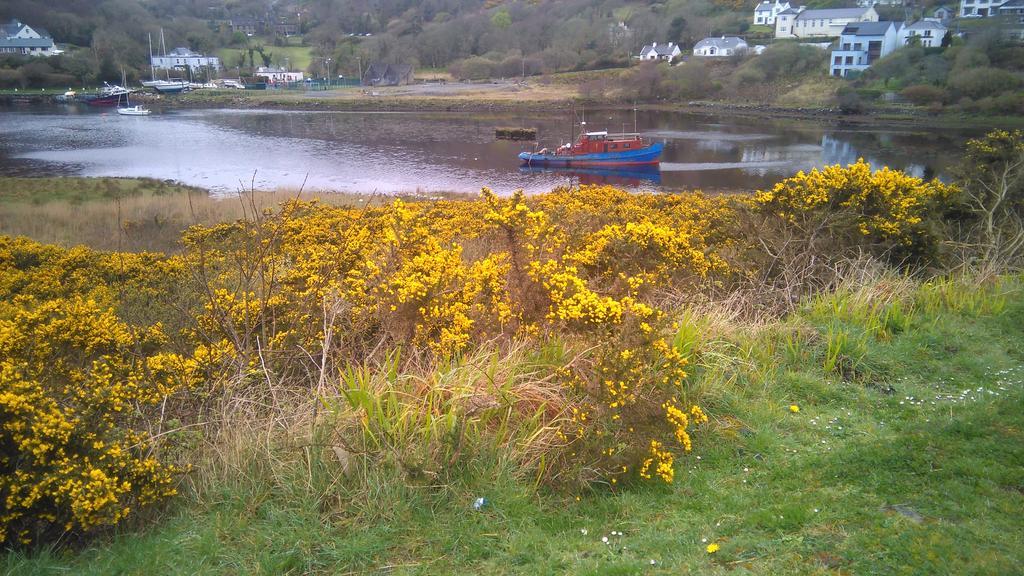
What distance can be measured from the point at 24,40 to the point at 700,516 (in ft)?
332

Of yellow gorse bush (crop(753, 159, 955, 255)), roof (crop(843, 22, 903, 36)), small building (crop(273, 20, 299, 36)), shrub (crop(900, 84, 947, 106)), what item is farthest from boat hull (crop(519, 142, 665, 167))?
small building (crop(273, 20, 299, 36))

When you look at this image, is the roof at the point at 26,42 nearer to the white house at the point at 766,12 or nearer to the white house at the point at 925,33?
the white house at the point at 925,33

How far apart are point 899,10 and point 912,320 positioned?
111 metres

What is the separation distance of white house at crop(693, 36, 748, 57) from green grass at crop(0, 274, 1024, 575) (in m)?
96.7

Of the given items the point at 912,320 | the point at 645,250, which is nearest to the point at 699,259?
the point at 645,250

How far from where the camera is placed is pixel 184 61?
113 metres

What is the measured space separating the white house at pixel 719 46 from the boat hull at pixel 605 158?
200ft

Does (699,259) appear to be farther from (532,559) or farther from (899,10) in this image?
(899,10)

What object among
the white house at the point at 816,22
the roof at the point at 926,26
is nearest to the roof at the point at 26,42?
the white house at the point at 816,22

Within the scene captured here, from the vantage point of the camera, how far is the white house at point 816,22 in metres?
97.4

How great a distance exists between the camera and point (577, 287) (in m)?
4.95

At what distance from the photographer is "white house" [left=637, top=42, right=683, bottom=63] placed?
3984 inches

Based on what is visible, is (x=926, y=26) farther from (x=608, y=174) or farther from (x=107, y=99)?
(x=107, y=99)

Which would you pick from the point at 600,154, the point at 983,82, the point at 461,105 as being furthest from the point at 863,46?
the point at 600,154
